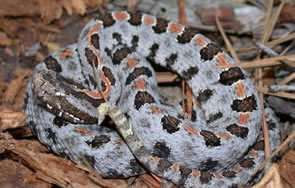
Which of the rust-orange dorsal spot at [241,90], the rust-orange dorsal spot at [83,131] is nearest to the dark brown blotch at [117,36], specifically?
the rust-orange dorsal spot at [83,131]

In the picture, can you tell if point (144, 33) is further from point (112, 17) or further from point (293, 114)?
Result: point (293, 114)

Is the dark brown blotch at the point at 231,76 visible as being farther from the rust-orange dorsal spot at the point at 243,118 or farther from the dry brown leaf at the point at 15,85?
the dry brown leaf at the point at 15,85

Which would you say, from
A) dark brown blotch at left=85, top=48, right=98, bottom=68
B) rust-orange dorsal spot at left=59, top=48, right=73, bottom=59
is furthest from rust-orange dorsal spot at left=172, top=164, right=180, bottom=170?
rust-orange dorsal spot at left=59, top=48, right=73, bottom=59

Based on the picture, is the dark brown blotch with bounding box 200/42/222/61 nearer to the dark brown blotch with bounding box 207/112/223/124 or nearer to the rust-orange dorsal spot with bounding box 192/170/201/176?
the dark brown blotch with bounding box 207/112/223/124

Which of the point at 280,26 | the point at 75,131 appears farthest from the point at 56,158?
the point at 280,26

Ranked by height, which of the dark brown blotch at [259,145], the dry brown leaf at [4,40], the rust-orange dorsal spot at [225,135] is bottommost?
the dark brown blotch at [259,145]

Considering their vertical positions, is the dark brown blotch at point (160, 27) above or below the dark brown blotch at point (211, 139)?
above

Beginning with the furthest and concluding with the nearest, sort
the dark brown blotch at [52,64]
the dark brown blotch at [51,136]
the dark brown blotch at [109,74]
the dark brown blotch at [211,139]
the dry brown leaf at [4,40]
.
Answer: the dry brown leaf at [4,40] < the dark brown blotch at [52,64] < the dark brown blotch at [109,74] < the dark brown blotch at [51,136] < the dark brown blotch at [211,139]

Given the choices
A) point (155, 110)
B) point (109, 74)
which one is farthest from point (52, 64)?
point (155, 110)
